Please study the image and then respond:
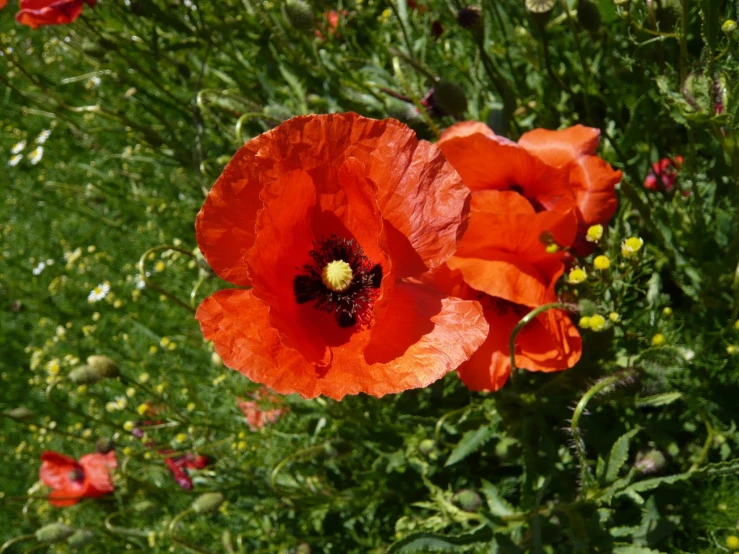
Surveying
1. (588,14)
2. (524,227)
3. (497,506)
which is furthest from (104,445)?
(588,14)

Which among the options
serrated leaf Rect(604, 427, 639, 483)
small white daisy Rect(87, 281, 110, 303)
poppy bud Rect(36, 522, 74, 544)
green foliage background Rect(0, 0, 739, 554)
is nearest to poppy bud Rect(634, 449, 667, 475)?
green foliage background Rect(0, 0, 739, 554)

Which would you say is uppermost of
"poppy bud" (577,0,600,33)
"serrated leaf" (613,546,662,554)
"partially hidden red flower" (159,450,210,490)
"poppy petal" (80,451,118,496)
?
"poppy bud" (577,0,600,33)

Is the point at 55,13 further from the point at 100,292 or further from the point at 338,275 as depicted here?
the point at 100,292

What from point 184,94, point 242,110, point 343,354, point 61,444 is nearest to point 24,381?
point 61,444

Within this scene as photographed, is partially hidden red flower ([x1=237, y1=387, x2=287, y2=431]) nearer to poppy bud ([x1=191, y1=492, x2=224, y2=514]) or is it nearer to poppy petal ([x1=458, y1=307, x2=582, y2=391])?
poppy bud ([x1=191, y1=492, x2=224, y2=514])

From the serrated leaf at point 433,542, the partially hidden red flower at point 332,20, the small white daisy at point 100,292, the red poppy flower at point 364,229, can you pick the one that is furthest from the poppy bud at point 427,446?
the small white daisy at point 100,292

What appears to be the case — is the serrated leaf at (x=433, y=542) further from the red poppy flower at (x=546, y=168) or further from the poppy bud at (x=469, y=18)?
the poppy bud at (x=469, y=18)
